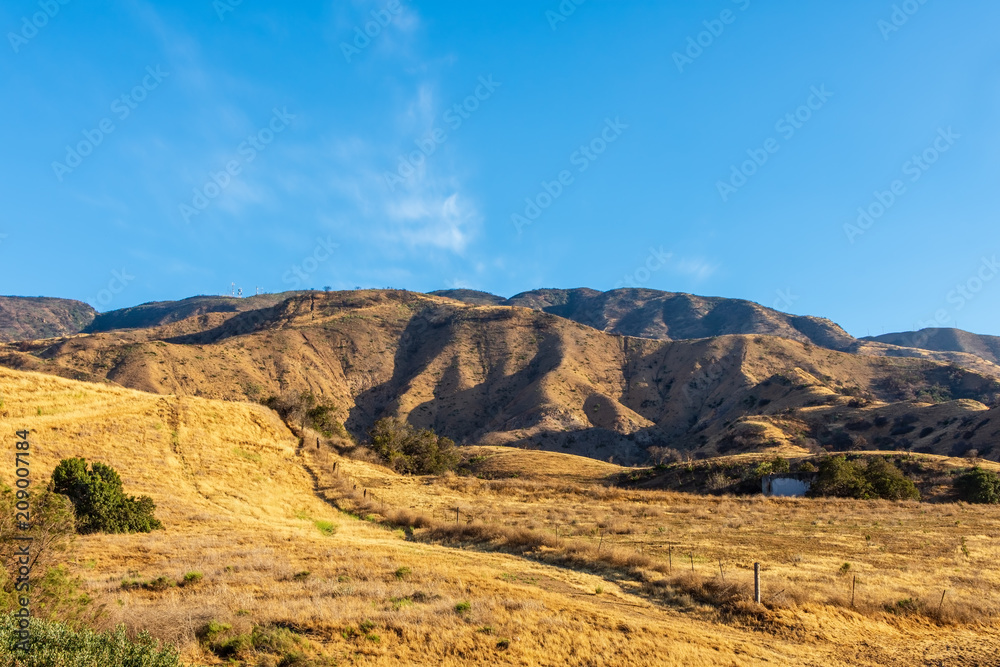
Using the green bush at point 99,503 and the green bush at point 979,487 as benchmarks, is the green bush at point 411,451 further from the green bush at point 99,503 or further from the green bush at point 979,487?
the green bush at point 979,487

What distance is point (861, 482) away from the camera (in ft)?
143

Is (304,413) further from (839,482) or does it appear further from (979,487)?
(979,487)

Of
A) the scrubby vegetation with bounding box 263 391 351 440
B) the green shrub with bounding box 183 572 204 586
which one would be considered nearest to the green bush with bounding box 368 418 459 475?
the scrubby vegetation with bounding box 263 391 351 440

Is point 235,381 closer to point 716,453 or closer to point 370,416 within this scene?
point 370,416

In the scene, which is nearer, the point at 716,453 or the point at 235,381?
the point at 716,453

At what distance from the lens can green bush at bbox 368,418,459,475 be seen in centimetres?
5456

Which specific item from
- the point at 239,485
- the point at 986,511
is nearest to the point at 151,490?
the point at 239,485

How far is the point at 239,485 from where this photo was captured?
32875 millimetres

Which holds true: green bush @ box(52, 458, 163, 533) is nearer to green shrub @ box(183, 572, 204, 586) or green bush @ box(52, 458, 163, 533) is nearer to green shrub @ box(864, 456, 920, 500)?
green shrub @ box(183, 572, 204, 586)

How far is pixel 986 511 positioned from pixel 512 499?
3022cm

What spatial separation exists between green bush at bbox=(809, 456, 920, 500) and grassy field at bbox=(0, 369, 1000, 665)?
6.14 m

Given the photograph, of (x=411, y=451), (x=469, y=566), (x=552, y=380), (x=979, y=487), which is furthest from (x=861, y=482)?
(x=552, y=380)

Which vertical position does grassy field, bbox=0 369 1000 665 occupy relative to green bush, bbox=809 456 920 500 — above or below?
below

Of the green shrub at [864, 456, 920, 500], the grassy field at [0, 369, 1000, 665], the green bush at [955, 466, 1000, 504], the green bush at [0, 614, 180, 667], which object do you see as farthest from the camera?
the green shrub at [864, 456, 920, 500]
